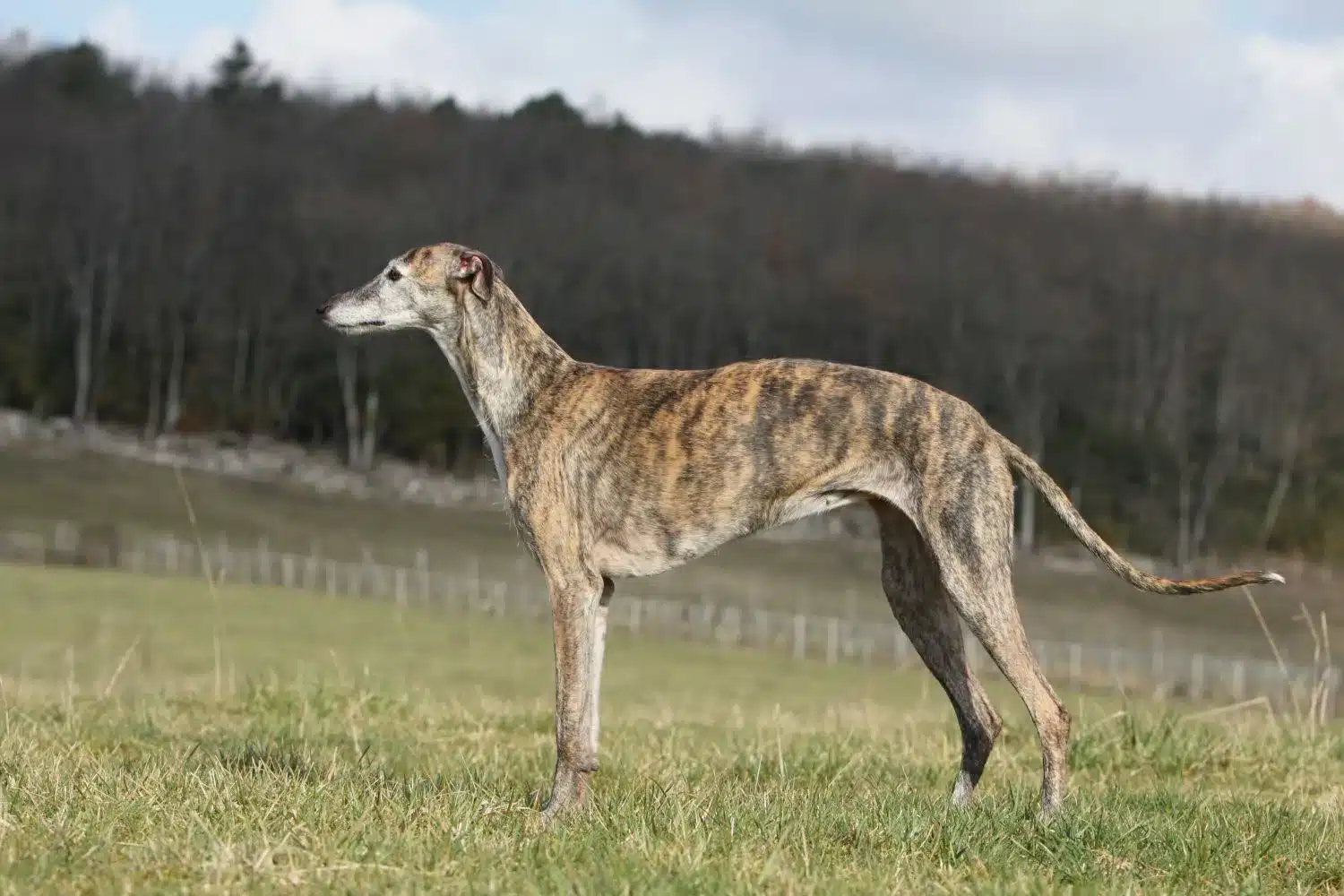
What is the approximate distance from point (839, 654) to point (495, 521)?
32796mm

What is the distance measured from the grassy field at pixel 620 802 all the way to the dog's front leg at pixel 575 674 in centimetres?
28

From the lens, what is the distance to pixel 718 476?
7.88m

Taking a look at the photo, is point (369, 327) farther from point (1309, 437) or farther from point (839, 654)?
point (1309, 437)

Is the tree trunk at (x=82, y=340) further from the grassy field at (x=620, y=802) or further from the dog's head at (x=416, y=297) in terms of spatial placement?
the dog's head at (x=416, y=297)

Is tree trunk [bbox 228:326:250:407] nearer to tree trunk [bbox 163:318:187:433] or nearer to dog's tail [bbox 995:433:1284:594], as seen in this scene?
tree trunk [bbox 163:318:187:433]

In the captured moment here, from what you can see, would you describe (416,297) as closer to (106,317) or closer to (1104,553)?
(1104,553)

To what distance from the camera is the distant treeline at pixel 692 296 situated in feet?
281

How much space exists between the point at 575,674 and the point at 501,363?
1734mm

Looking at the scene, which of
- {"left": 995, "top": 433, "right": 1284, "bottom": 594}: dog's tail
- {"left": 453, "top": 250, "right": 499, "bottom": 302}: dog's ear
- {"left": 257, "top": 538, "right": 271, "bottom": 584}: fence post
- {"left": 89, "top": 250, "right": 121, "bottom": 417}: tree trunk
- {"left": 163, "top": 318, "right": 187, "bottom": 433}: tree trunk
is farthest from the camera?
{"left": 89, "top": 250, "right": 121, "bottom": 417}: tree trunk

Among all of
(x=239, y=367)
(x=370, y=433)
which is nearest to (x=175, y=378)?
(x=239, y=367)

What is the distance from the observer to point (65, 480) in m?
76.8

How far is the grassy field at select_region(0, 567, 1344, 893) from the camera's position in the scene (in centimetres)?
533

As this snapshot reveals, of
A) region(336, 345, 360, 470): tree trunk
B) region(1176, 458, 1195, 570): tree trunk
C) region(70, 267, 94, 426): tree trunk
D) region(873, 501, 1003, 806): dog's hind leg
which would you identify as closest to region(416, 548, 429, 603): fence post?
region(336, 345, 360, 470): tree trunk

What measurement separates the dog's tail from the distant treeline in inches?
2693
